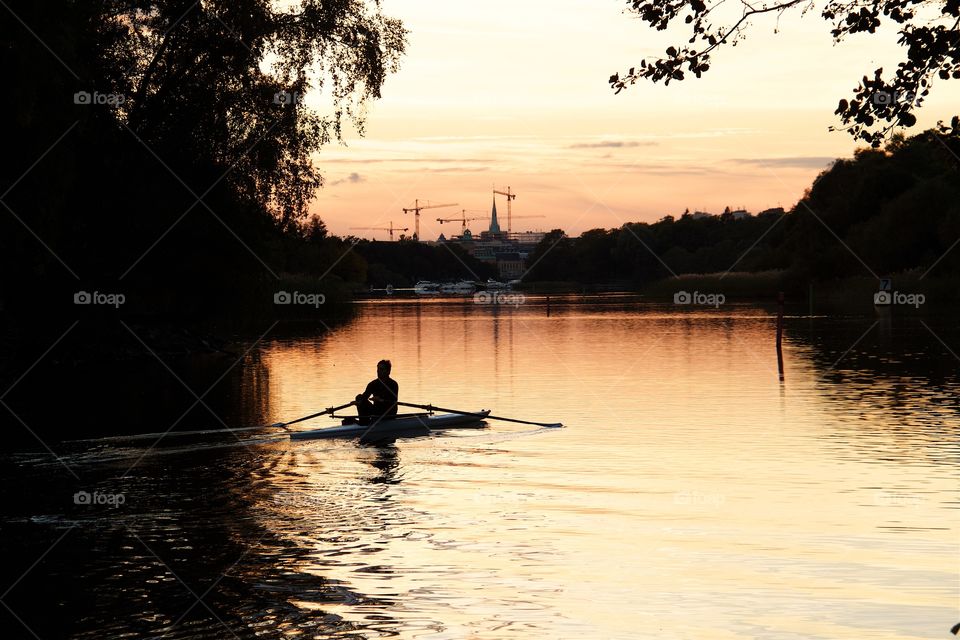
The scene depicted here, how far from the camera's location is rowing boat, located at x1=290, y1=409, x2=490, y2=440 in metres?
24.3

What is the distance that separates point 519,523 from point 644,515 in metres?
1.77

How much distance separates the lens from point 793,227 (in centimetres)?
12900

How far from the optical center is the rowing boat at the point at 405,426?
2434cm

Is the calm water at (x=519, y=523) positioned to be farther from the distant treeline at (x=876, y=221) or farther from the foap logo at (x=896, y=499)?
the distant treeline at (x=876, y=221)

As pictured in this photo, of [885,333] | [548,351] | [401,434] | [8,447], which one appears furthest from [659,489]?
[885,333]

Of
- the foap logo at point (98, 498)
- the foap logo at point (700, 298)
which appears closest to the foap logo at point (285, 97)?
the foap logo at point (98, 498)

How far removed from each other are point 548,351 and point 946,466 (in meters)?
33.5

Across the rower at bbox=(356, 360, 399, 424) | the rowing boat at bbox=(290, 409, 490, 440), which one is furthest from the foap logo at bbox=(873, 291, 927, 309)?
the rower at bbox=(356, 360, 399, 424)

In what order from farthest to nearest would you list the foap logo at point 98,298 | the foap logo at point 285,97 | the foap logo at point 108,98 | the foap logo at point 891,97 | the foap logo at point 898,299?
the foap logo at point 898,299
the foap logo at point 98,298
the foap logo at point 285,97
the foap logo at point 108,98
the foap logo at point 891,97

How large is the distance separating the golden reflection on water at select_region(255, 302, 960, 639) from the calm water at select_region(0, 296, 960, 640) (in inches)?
1.9

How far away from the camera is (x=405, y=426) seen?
25.3 meters

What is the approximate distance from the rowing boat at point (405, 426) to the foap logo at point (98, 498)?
6.36 meters

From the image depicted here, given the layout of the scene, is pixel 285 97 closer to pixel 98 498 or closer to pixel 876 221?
pixel 98 498

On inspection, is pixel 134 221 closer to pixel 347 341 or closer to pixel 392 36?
pixel 392 36
